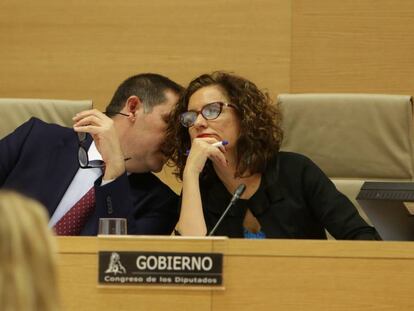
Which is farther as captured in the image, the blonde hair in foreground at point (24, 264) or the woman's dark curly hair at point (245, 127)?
the woman's dark curly hair at point (245, 127)

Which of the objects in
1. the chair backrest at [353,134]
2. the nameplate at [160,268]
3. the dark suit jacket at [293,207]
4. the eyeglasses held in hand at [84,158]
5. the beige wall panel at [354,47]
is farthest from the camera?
the beige wall panel at [354,47]

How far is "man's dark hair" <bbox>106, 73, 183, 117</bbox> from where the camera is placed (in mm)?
2770

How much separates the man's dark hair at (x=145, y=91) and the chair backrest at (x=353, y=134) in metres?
0.39

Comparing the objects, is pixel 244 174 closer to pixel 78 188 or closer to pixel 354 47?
pixel 78 188

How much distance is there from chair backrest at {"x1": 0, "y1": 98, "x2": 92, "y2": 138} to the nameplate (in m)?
1.20

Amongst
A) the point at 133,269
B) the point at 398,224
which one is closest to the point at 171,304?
the point at 133,269

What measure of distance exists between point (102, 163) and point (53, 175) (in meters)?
0.15

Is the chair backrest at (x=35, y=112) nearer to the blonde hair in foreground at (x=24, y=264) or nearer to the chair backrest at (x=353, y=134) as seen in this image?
the chair backrest at (x=353, y=134)

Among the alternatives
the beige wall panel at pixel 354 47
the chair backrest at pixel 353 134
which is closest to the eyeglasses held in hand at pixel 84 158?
the chair backrest at pixel 353 134

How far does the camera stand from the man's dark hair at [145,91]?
2.77 m

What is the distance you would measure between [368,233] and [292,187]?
28cm

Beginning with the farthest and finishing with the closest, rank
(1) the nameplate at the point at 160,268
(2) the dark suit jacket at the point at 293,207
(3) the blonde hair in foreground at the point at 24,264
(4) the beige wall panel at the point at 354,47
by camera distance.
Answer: (4) the beige wall panel at the point at 354,47, (2) the dark suit jacket at the point at 293,207, (1) the nameplate at the point at 160,268, (3) the blonde hair in foreground at the point at 24,264

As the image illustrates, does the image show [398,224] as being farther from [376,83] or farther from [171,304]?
[376,83]

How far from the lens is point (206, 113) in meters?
2.51
